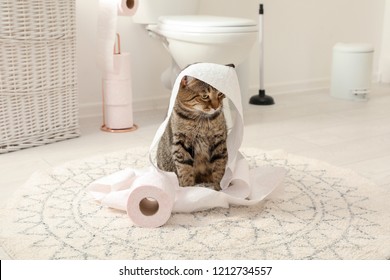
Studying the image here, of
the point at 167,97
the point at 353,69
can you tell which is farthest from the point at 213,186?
the point at 353,69

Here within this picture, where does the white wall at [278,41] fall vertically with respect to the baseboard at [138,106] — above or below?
above

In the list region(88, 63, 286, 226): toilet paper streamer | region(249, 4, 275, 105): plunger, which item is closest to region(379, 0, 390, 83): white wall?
region(249, 4, 275, 105): plunger

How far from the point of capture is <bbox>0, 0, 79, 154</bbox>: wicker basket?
201 centimetres

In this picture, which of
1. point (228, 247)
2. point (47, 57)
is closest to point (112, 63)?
point (47, 57)

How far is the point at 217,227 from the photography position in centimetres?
139

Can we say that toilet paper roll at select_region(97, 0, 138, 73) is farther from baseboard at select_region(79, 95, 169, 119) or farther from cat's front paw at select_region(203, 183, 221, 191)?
cat's front paw at select_region(203, 183, 221, 191)

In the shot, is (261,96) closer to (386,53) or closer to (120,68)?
(120,68)

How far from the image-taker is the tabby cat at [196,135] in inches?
57.2

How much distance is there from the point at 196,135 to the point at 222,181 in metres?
0.18

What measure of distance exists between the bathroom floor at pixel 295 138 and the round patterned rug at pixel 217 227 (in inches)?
A: 6.0

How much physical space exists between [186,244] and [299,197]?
1.61 ft

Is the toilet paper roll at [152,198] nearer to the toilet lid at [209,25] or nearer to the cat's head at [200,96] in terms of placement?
the cat's head at [200,96]

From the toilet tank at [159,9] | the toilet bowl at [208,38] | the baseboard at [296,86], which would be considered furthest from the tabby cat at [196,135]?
the baseboard at [296,86]

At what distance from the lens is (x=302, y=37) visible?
11.0 feet
